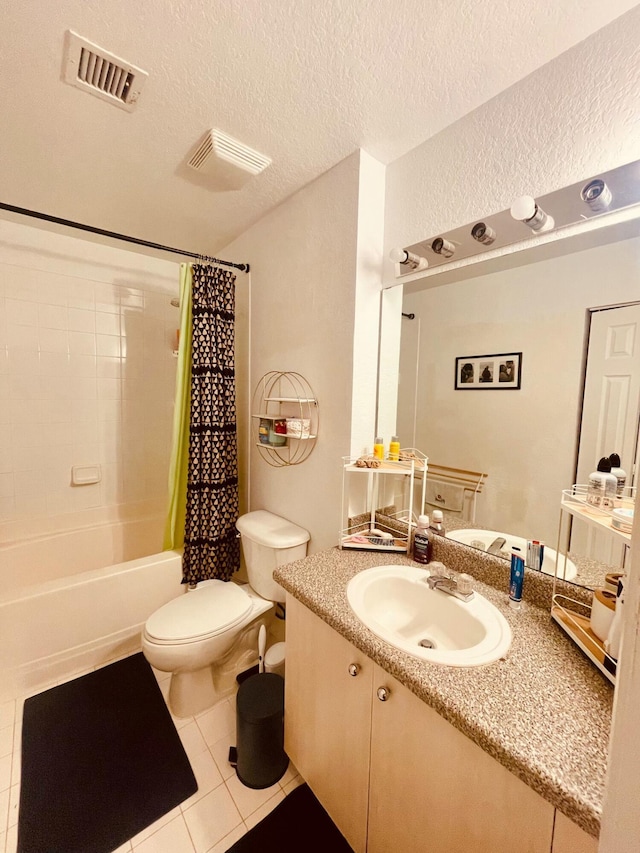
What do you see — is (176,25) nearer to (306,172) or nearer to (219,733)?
(306,172)

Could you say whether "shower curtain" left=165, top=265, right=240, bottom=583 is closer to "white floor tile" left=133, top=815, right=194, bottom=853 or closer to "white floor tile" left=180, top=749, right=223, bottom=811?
"white floor tile" left=180, top=749, right=223, bottom=811

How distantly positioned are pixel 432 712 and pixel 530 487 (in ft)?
2.16

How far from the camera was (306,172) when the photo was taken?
4.58 ft

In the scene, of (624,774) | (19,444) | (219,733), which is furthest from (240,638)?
(19,444)

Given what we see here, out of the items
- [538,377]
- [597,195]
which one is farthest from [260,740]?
[597,195]

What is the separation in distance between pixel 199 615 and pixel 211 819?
0.59m

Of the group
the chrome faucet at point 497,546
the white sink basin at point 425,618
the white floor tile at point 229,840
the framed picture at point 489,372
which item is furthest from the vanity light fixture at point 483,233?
the white floor tile at point 229,840

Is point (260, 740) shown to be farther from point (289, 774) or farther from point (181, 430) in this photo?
point (181, 430)

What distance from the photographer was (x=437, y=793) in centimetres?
68

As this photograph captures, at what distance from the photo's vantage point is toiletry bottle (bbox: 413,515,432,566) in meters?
1.15

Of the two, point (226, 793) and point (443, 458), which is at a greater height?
point (443, 458)

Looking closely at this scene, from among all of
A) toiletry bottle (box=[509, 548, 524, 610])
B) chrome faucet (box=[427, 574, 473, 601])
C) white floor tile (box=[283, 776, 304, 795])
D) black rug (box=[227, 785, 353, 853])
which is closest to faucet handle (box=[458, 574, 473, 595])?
chrome faucet (box=[427, 574, 473, 601])

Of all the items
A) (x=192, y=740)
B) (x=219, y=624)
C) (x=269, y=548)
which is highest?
(x=269, y=548)

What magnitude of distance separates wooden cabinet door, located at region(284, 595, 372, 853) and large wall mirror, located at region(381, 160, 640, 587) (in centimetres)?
58
